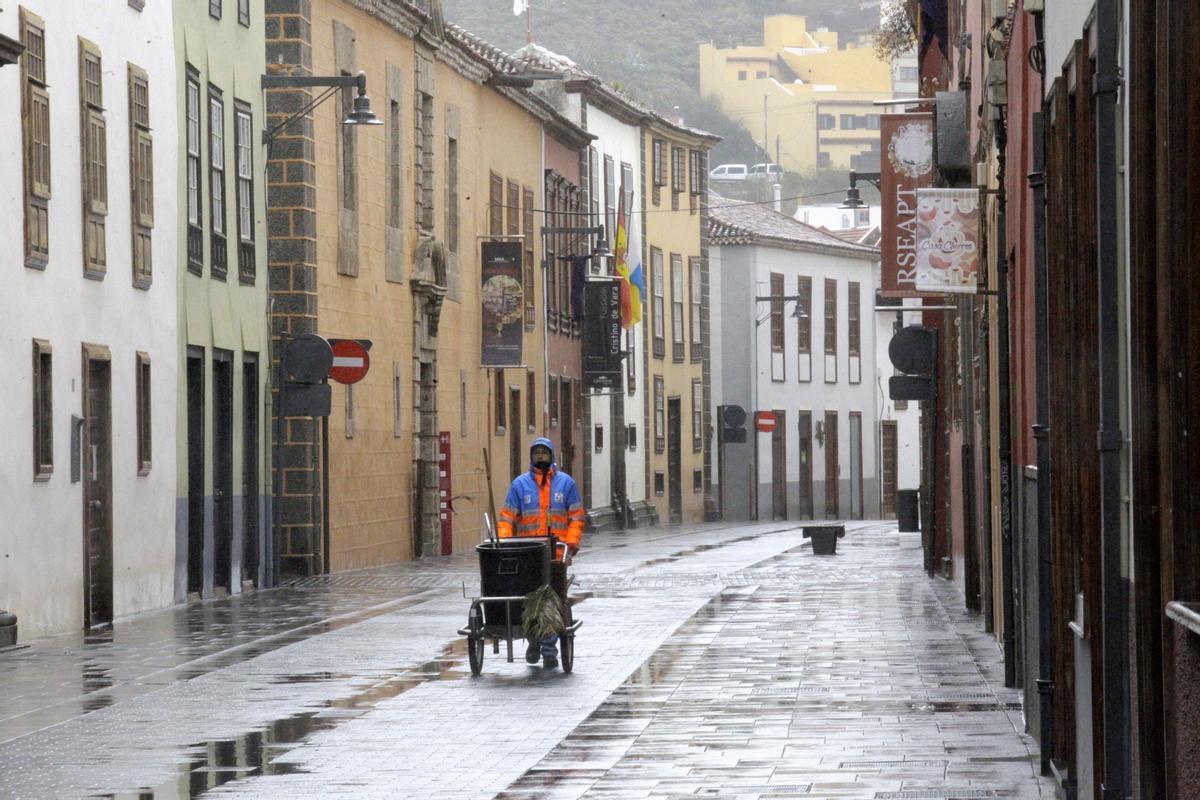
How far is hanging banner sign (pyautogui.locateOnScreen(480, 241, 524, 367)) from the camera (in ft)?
136

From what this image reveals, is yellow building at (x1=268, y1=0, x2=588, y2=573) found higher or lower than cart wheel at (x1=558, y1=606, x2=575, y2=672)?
higher

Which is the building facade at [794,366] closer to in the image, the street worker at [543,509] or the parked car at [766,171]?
the street worker at [543,509]

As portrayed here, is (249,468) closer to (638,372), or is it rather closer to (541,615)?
(541,615)

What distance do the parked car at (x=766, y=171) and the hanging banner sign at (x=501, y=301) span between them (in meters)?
86.9

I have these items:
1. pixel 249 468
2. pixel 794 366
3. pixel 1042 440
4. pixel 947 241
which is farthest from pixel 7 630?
pixel 794 366

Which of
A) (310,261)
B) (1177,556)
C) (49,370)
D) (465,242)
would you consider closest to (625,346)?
(465,242)

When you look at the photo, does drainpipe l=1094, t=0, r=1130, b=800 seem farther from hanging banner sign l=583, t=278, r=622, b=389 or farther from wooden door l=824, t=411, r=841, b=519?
wooden door l=824, t=411, r=841, b=519

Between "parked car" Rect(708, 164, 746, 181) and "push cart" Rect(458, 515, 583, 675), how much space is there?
4414 inches

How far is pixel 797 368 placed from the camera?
70.6 m

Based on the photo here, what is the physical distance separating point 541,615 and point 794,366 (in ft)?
177

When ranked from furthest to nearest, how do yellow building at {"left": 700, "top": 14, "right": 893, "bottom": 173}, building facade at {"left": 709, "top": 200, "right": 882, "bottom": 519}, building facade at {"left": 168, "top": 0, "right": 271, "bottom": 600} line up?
yellow building at {"left": 700, "top": 14, "right": 893, "bottom": 173}, building facade at {"left": 709, "top": 200, "right": 882, "bottom": 519}, building facade at {"left": 168, "top": 0, "right": 271, "bottom": 600}

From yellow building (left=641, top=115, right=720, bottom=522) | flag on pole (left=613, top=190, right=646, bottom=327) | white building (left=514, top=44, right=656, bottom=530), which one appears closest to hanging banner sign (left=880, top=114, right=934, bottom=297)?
flag on pole (left=613, top=190, right=646, bottom=327)

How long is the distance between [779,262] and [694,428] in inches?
301

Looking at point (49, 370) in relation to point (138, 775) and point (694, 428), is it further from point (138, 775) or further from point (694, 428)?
point (694, 428)
